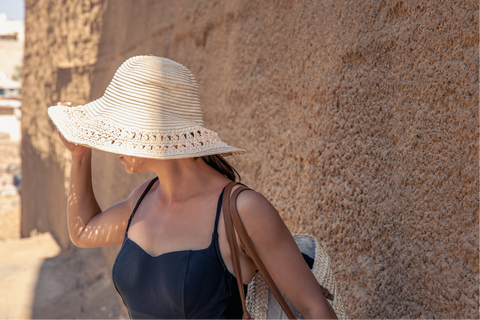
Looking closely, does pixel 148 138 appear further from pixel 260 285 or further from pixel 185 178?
pixel 260 285

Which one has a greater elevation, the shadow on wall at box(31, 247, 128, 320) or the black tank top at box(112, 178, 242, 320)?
the black tank top at box(112, 178, 242, 320)

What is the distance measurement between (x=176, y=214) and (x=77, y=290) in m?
3.79

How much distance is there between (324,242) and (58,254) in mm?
5004

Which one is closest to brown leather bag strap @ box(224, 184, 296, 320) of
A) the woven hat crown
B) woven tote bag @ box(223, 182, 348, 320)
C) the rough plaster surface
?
woven tote bag @ box(223, 182, 348, 320)

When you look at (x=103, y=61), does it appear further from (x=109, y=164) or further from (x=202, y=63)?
(x=202, y=63)

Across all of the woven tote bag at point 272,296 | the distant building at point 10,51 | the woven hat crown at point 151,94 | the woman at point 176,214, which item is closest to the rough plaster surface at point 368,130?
the woven tote bag at point 272,296

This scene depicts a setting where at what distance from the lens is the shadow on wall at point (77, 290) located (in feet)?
13.1

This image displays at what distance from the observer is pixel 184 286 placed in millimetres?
1096

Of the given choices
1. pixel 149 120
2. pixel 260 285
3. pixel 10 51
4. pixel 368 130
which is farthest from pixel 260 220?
pixel 10 51

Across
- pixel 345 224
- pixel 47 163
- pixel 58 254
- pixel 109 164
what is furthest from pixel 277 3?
pixel 47 163

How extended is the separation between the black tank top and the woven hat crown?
285 millimetres

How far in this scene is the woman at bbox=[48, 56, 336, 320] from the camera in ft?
3.44

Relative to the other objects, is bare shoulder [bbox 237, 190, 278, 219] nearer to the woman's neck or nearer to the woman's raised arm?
the woman's neck

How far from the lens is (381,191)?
1412 mm
